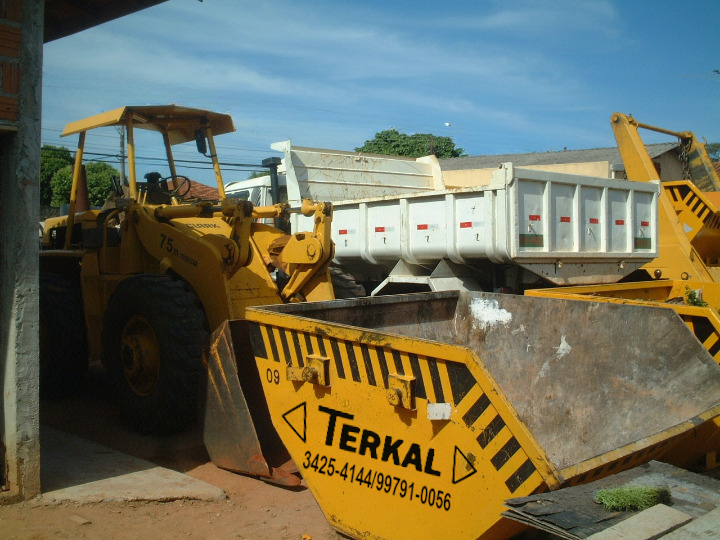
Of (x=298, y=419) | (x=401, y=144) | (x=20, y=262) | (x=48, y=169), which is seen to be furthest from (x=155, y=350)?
(x=401, y=144)

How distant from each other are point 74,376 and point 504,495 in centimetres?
511

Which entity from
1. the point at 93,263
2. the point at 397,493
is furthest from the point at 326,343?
the point at 93,263

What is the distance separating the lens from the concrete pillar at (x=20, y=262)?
3764 mm

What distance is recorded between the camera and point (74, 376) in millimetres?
6520

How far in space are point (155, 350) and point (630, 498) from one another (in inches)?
148

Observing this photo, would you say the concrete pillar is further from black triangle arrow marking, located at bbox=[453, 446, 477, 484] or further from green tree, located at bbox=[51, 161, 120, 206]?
green tree, located at bbox=[51, 161, 120, 206]

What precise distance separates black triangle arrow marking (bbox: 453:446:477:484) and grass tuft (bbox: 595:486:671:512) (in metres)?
0.50

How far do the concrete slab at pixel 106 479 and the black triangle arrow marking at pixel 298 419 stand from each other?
0.96 metres

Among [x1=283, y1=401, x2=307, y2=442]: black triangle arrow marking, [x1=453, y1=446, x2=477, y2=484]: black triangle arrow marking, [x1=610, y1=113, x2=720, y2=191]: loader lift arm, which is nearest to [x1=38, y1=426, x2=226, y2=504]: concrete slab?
[x1=283, y1=401, x2=307, y2=442]: black triangle arrow marking

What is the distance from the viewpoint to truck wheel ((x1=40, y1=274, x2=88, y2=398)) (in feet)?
20.8

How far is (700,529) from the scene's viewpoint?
2420mm

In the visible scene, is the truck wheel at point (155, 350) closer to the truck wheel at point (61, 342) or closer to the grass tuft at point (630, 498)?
the truck wheel at point (61, 342)

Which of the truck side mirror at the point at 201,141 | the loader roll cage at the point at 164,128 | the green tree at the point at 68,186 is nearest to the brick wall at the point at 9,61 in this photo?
the loader roll cage at the point at 164,128

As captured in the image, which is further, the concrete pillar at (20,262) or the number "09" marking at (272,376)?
the concrete pillar at (20,262)
